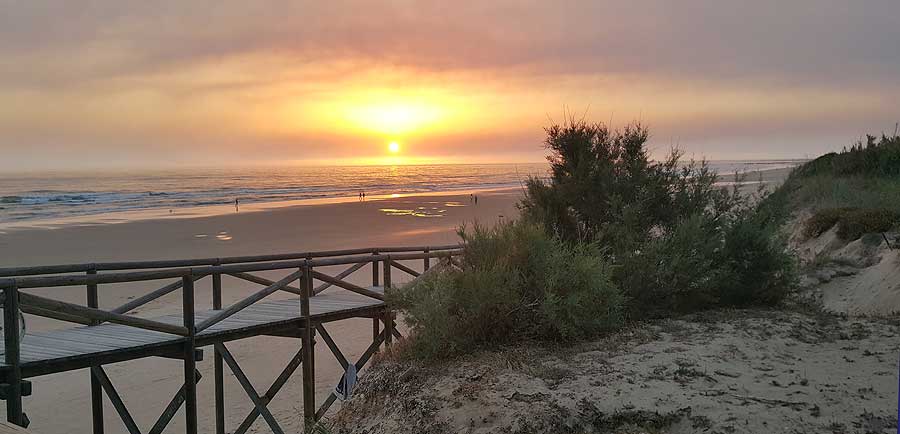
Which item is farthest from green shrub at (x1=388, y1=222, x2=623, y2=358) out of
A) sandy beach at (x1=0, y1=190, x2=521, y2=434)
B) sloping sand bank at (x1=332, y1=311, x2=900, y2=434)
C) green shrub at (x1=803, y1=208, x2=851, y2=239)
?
green shrub at (x1=803, y1=208, x2=851, y2=239)

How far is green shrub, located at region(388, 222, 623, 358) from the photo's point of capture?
18.2 ft

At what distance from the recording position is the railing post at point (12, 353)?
593 centimetres

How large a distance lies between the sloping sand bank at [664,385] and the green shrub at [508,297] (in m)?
0.23

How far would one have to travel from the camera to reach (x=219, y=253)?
1956cm

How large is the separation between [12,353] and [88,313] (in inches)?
28.9

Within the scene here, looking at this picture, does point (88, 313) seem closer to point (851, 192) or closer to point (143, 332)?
point (143, 332)

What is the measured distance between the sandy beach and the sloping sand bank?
7.27 ft

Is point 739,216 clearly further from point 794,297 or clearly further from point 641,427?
point 641,427

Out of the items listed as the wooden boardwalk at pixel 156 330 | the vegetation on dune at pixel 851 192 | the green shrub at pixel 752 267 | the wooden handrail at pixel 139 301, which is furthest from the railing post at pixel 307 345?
the vegetation on dune at pixel 851 192

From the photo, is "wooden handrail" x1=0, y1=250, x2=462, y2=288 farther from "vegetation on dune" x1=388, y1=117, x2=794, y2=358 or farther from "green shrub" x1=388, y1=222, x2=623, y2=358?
"vegetation on dune" x1=388, y1=117, x2=794, y2=358

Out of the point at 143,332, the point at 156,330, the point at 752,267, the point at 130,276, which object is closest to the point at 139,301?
the point at 143,332

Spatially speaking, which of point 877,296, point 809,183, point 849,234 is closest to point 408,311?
point 877,296

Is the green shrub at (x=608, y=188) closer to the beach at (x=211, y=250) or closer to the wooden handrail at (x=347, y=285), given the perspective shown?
the beach at (x=211, y=250)

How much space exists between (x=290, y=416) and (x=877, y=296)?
8291 millimetres
